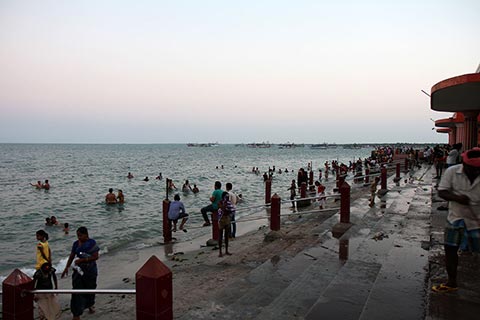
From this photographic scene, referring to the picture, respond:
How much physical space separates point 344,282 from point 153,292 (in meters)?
3.17

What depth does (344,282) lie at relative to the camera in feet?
17.2

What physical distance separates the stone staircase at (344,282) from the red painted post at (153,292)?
153cm

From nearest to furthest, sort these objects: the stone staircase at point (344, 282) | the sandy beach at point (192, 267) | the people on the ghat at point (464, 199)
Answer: the people on the ghat at point (464, 199) < the stone staircase at point (344, 282) < the sandy beach at point (192, 267)

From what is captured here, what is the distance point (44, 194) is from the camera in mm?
30422

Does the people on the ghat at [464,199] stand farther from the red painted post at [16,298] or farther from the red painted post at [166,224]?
the red painted post at [166,224]

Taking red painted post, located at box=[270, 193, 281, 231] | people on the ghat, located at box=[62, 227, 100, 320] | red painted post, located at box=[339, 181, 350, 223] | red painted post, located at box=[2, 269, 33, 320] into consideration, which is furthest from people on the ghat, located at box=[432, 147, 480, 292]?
red painted post, located at box=[270, 193, 281, 231]

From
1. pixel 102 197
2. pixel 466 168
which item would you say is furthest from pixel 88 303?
pixel 102 197

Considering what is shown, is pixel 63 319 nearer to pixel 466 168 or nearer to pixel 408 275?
pixel 408 275

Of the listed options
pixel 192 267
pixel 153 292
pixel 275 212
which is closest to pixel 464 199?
pixel 153 292

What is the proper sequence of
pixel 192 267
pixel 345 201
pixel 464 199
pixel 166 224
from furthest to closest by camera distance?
pixel 166 224 → pixel 345 201 → pixel 192 267 → pixel 464 199

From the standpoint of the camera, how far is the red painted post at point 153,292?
3156 mm

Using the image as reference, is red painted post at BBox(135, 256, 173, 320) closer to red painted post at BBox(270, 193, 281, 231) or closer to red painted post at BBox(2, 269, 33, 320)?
red painted post at BBox(2, 269, 33, 320)

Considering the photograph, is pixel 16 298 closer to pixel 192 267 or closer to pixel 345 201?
pixel 192 267

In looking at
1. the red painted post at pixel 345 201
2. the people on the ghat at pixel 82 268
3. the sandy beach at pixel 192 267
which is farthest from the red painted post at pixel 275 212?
the people on the ghat at pixel 82 268
